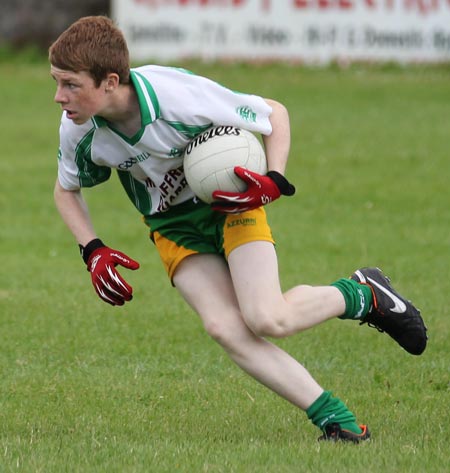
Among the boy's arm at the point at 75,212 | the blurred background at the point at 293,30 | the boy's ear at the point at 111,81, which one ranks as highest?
the boy's ear at the point at 111,81

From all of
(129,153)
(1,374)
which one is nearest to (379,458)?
(129,153)

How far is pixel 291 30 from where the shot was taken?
933 inches

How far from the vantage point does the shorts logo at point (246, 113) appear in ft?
18.3

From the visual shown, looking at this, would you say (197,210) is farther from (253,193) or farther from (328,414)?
(328,414)

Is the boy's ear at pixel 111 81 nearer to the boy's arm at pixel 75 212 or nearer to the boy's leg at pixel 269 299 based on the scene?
the boy's arm at pixel 75 212

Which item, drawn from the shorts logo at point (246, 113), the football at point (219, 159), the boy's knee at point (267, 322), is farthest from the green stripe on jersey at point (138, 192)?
the boy's knee at point (267, 322)

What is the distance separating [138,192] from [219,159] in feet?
2.06

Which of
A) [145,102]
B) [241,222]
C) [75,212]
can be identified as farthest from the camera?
[75,212]

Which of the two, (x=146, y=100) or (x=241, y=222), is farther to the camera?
(x=241, y=222)

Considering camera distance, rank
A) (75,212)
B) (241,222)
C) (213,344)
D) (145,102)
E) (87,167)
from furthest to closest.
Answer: (213,344) < (75,212) < (87,167) < (241,222) < (145,102)

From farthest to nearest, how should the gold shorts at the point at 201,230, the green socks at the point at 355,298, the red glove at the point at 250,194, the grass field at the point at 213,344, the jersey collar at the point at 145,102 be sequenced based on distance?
the green socks at the point at 355,298 → the gold shorts at the point at 201,230 → the jersey collar at the point at 145,102 → the red glove at the point at 250,194 → the grass field at the point at 213,344

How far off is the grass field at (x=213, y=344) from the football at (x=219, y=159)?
43.5 inches

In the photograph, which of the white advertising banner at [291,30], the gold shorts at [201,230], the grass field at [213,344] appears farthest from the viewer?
the white advertising banner at [291,30]

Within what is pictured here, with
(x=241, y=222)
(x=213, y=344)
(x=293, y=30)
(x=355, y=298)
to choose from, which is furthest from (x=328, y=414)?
(x=293, y=30)
